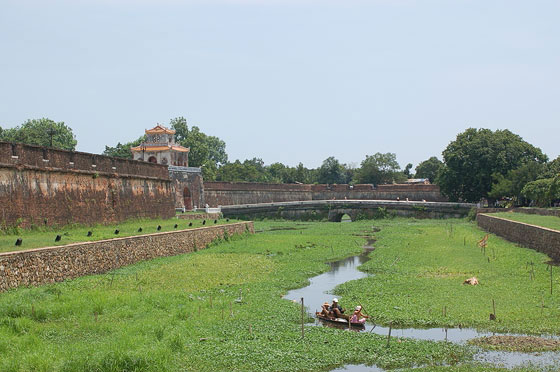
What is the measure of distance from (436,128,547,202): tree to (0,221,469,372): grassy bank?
38844mm

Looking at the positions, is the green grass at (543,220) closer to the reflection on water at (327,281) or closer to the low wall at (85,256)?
the reflection on water at (327,281)

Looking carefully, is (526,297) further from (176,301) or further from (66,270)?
(66,270)

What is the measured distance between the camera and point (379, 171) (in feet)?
306

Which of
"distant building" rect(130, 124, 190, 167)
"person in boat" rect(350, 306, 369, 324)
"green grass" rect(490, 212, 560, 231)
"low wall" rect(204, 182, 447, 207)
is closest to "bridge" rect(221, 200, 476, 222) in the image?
"low wall" rect(204, 182, 447, 207)

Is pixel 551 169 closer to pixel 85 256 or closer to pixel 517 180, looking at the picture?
pixel 517 180

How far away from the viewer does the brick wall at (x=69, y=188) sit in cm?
2294

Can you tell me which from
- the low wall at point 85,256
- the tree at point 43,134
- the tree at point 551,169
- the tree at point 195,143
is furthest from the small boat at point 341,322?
the tree at point 195,143

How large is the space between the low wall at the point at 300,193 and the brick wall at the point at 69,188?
19.8 m

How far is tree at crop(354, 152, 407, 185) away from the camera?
92.8 metres

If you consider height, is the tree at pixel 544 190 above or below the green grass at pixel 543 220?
above

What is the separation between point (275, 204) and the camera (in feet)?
194

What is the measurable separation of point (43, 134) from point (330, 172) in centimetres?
4888

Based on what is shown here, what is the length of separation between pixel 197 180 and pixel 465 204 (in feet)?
79.0

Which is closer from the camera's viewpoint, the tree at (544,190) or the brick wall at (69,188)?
the brick wall at (69,188)
